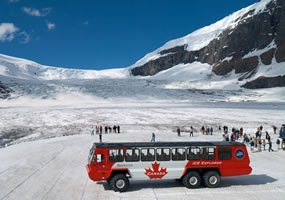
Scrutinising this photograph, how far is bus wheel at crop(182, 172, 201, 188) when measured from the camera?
40.1 ft

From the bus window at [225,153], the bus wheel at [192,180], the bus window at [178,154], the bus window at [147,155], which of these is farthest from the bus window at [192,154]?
the bus window at [147,155]

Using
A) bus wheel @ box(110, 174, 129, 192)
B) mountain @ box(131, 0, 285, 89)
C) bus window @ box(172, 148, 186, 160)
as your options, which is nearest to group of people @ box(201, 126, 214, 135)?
bus window @ box(172, 148, 186, 160)

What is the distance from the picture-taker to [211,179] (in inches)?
489

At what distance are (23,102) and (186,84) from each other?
83.9 metres

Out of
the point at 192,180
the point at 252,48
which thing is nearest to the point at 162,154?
the point at 192,180

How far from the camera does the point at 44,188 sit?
12.5 meters

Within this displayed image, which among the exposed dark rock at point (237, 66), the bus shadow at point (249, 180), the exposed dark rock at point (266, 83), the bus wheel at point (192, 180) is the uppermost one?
the exposed dark rock at point (237, 66)

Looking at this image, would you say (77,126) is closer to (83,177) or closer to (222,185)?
(83,177)

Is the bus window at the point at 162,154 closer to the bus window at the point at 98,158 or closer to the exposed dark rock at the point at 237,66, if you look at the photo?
the bus window at the point at 98,158

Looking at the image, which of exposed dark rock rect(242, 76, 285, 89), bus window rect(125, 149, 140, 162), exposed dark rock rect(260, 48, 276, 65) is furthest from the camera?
exposed dark rock rect(260, 48, 276, 65)

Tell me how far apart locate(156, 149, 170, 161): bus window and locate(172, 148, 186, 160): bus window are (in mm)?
290

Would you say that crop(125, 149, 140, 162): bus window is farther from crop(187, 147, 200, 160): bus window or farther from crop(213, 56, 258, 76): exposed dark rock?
crop(213, 56, 258, 76): exposed dark rock

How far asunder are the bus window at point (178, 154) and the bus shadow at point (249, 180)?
2.75 meters

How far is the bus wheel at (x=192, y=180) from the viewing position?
12.2 meters
